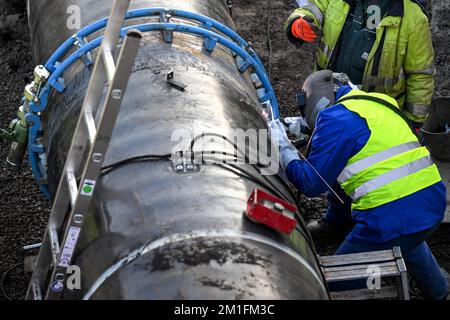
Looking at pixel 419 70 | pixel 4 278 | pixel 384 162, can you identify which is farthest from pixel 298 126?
pixel 4 278

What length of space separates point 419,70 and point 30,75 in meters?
3.46

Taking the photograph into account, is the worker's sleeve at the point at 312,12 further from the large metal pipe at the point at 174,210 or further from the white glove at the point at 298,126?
the large metal pipe at the point at 174,210

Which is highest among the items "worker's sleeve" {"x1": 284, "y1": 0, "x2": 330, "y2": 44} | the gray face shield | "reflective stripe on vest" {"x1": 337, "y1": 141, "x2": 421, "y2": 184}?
"worker's sleeve" {"x1": 284, "y1": 0, "x2": 330, "y2": 44}

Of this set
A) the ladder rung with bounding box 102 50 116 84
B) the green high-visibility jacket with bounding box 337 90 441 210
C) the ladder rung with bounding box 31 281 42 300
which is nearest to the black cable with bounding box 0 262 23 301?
the ladder rung with bounding box 31 281 42 300

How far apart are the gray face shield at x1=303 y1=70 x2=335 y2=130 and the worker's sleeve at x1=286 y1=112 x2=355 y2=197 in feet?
0.78

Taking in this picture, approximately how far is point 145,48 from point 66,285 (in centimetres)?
129

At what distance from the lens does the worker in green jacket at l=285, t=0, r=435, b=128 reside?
4578 millimetres

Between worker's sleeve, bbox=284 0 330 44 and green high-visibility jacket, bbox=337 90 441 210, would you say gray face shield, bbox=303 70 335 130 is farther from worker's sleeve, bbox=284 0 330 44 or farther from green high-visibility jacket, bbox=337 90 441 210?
worker's sleeve, bbox=284 0 330 44

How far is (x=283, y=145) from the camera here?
378 cm

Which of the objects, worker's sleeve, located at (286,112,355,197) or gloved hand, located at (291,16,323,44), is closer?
worker's sleeve, located at (286,112,355,197)

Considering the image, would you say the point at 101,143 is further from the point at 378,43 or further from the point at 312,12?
the point at 312,12

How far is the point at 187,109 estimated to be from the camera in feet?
9.74

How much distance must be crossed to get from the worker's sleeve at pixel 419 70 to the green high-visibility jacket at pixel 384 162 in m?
1.14

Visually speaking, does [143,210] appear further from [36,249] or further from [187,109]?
[36,249]
